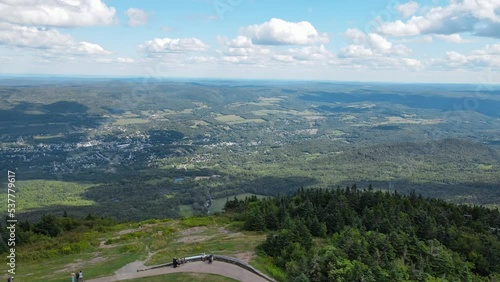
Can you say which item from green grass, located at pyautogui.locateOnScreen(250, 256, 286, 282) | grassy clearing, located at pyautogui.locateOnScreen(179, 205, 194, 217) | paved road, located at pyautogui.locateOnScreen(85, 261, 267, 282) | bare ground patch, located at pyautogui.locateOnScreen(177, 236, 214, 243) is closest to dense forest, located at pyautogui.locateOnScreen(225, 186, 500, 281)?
green grass, located at pyautogui.locateOnScreen(250, 256, 286, 282)

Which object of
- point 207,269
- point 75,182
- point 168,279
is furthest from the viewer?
point 75,182

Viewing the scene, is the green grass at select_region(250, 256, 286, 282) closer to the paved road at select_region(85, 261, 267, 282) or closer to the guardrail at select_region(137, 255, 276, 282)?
the guardrail at select_region(137, 255, 276, 282)

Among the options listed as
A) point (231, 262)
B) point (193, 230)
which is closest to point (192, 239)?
point (193, 230)

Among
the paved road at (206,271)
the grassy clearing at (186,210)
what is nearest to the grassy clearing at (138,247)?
the paved road at (206,271)

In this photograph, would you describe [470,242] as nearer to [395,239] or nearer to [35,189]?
[395,239]

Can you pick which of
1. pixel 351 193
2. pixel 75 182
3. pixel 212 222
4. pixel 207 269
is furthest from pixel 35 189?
pixel 207 269

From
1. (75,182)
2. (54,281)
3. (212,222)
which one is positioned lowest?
(75,182)
